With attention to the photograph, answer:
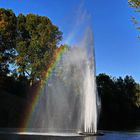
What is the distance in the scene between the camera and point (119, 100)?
89.2 metres

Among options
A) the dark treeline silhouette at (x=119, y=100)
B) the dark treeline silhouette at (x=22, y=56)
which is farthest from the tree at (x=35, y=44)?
the dark treeline silhouette at (x=119, y=100)

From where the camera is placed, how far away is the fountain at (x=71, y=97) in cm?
3809

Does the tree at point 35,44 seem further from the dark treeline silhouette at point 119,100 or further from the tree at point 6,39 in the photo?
the dark treeline silhouette at point 119,100

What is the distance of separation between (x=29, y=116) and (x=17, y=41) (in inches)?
537

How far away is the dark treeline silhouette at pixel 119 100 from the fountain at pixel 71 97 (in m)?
19.9

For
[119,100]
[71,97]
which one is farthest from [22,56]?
[119,100]

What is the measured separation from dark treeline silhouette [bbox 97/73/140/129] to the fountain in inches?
783

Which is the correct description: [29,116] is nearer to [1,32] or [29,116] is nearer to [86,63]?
[1,32]

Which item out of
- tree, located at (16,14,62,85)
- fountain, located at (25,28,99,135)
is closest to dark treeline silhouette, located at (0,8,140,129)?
tree, located at (16,14,62,85)

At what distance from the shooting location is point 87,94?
127 feet

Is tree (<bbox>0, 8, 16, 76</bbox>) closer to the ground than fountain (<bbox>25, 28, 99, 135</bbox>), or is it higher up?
higher up

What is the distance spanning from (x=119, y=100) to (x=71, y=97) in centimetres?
4192

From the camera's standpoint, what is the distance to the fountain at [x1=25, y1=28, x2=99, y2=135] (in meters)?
38.1

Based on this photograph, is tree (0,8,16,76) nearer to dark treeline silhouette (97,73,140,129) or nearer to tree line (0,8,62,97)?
tree line (0,8,62,97)
